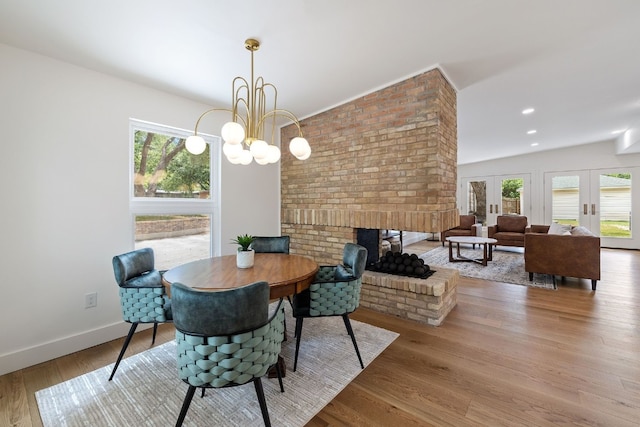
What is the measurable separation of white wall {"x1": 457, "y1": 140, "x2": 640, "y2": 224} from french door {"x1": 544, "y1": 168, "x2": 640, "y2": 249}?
5.6 inches

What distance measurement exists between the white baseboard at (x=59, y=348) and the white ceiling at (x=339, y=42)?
2321mm

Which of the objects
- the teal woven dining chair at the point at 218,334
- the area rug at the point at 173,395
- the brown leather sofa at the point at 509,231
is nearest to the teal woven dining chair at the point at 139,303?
the area rug at the point at 173,395

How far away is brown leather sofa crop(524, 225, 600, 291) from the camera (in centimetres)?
378

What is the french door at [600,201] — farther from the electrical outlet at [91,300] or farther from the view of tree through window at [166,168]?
the electrical outlet at [91,300]

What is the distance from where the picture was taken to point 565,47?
2574 mm

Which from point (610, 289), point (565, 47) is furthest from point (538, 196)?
point (565, 47)

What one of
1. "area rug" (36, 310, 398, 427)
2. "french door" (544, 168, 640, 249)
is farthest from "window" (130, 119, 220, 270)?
"french door" (544, 168, 640, 249)

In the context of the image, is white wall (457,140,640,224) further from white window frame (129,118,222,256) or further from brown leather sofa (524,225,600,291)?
white window frame (129,118,222,256)

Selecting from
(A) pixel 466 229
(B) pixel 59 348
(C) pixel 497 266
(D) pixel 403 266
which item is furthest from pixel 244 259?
(A) pixel 466 229

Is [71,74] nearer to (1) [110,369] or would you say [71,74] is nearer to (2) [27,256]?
(2) [27,256]

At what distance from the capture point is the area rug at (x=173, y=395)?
159 centimetres

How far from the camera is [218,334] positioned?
130 cm

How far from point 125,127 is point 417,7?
8.96 feet

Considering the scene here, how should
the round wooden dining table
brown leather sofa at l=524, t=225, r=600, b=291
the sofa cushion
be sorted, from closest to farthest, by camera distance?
the round wooden dining table
brown leather sofa at l=524, t=225, r=600, b=291
the sofa cushion
